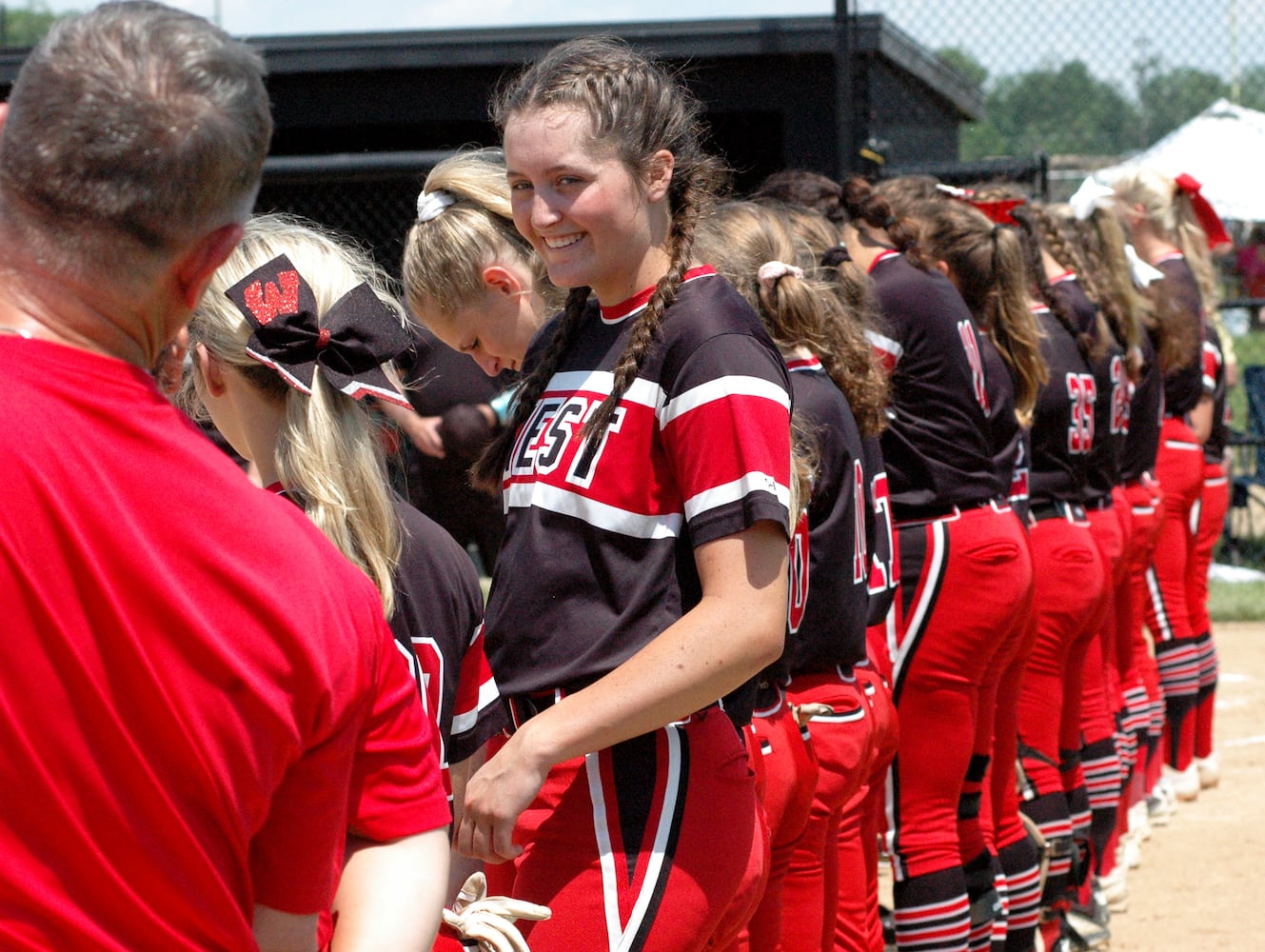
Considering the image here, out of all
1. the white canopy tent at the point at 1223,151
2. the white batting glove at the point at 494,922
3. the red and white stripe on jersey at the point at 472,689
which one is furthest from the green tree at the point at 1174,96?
the white batting glove at the point at 494,922

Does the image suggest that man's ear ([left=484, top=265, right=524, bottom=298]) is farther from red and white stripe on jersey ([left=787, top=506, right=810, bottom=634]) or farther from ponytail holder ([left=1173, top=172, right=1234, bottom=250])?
ponytail holder ([left=1173, top=172, right=1234, bottom=250])

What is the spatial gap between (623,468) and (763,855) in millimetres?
610

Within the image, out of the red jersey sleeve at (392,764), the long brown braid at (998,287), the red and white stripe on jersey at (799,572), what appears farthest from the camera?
Result: the long brown braid at (998,287)

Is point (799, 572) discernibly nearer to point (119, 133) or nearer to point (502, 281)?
point (502, 281)

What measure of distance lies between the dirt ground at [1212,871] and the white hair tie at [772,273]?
2641mm

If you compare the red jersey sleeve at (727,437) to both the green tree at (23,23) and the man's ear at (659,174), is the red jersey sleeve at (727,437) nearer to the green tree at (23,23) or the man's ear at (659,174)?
the man's ear at (659,174)

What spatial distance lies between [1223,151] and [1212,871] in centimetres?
611

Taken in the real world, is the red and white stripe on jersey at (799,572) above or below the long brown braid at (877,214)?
below

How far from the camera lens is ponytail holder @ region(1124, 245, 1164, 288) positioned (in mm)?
5234

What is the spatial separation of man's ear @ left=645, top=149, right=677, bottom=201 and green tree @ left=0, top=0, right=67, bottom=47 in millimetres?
8997

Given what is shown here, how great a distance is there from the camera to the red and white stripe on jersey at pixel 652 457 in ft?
6.25

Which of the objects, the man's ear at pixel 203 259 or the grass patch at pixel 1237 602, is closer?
the man's ear at pixel 203 259

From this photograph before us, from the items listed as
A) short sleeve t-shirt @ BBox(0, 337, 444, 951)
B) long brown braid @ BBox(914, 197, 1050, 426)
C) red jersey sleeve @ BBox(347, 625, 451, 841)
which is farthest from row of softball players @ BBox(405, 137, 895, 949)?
short sleeve t-shirt @ BBox(0, 337, 444, 951)

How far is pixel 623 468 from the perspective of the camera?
6.50 ft
